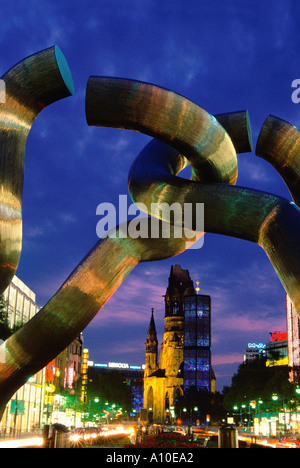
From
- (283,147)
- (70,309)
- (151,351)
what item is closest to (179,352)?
(151,351)

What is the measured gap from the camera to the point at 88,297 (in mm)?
10695

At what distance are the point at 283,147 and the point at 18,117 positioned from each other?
461 centimetres

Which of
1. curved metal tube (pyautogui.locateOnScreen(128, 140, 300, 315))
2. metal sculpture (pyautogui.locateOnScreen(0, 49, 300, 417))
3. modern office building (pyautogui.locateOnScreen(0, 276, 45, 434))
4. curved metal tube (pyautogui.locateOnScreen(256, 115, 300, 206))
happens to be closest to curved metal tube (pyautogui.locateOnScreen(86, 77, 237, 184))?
metal sculpture (pyautogui.locateOnScreen(0, 49, 300, 417))

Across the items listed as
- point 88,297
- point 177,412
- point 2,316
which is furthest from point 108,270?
point 177,412

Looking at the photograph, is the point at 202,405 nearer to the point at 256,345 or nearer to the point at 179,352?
the point at 179,352

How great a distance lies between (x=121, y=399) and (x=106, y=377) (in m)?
5.37

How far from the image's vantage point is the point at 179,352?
138 m

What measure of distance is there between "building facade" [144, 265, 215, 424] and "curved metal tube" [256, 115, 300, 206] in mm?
114235

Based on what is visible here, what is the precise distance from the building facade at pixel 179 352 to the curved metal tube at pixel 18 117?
11492 centimetres

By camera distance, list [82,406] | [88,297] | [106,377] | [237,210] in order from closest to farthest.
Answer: [237,210]
[88,297]
[82,406]
[106,377]

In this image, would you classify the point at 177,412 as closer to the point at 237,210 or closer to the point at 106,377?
the point at 106,377

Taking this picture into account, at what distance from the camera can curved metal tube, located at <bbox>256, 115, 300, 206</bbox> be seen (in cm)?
940

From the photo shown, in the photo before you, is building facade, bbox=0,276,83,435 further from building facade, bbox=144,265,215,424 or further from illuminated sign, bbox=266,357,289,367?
illuminated sign, bbox=266,357,289,367

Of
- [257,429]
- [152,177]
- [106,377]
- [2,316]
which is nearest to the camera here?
[152,177]
